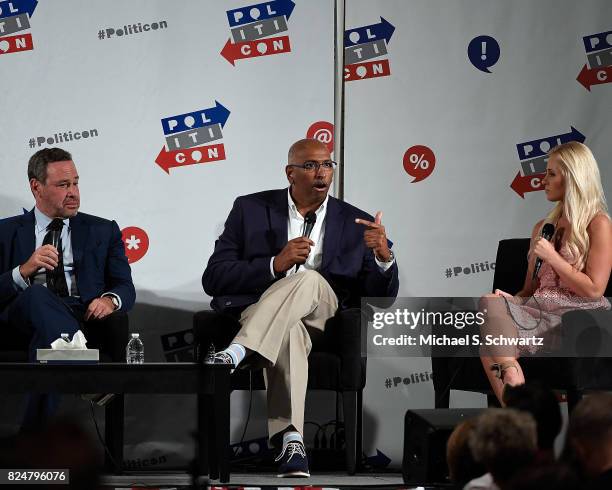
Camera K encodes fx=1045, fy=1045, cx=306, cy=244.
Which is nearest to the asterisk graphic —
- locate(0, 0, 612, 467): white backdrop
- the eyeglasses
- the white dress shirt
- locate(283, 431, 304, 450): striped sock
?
locate(0, 0, 612, 467): white backdrop

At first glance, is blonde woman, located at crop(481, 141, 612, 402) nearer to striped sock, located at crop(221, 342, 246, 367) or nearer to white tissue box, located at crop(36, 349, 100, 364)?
striped sock, located at crop(221, 342, 246, 367)

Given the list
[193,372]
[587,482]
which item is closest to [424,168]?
[193,372]

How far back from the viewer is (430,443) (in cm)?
332

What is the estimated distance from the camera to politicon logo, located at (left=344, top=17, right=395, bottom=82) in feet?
18.0

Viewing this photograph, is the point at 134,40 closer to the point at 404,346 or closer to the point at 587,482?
the point at 404,346

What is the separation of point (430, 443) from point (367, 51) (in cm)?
272

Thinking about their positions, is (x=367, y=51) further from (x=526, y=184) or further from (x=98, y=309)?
(x=98, y=309)

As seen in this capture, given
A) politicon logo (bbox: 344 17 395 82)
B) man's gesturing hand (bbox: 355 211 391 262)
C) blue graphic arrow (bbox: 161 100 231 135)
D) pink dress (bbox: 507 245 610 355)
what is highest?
politicon logo (bbox: 344 17 395 82)

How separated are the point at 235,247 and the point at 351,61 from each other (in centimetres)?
128

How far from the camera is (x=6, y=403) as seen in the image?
531 cm

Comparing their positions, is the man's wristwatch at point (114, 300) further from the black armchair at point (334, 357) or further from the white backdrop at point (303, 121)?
the white backdrop at point (303, 121)

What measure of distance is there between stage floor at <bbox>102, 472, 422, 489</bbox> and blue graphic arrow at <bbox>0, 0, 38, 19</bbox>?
7.98 ft

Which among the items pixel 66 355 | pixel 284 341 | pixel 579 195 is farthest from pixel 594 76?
pixel 66 355

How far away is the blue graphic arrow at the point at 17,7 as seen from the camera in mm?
5398
